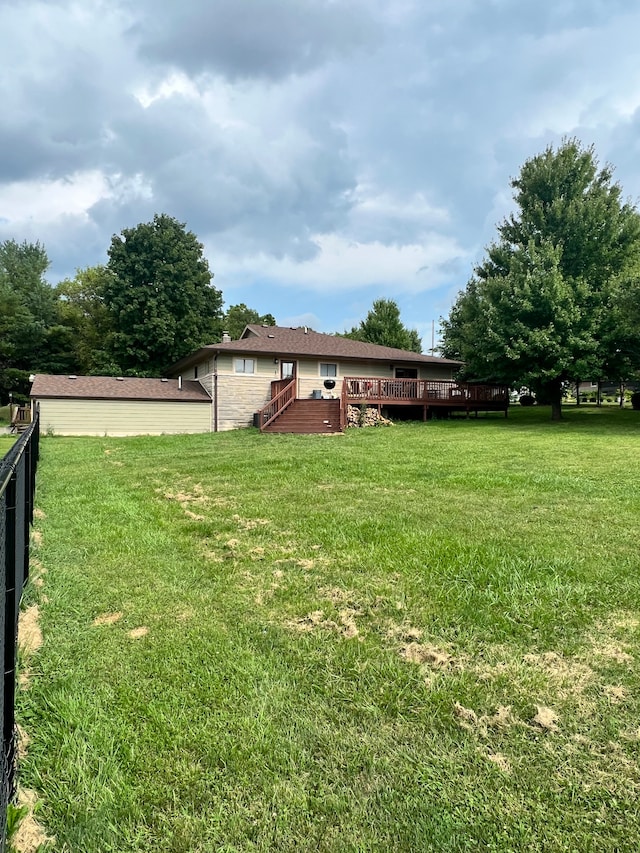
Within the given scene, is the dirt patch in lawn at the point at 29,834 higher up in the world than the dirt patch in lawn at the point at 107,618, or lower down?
lower down

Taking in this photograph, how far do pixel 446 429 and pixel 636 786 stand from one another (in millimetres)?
14946

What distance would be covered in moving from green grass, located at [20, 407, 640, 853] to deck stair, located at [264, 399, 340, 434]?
11820 millimetres

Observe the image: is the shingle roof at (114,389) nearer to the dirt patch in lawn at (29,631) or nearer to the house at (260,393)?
the house at (260,393)

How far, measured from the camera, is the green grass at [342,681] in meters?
1.67

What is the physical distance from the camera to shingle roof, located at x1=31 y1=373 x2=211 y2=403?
1938cm

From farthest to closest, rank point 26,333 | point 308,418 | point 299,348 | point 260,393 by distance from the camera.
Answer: point 26,333 → point 299,348 → point 260,393 → point 308,418

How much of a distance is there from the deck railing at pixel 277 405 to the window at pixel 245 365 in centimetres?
214

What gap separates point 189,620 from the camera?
3.13 m

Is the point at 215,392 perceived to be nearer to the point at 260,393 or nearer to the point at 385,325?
the point at 260,393

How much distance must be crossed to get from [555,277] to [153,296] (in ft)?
78.7

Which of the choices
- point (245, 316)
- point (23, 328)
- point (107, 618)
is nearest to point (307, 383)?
point (107, 618)

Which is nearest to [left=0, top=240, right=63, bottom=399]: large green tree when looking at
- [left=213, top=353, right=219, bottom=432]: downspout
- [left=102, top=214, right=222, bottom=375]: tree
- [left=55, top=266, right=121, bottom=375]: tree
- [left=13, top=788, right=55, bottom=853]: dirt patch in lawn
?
[left=55, top=266, right=121, bottom=375]: tree

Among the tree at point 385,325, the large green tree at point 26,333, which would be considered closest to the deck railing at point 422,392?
the tree at point 385,325

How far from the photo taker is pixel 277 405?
1936cm
